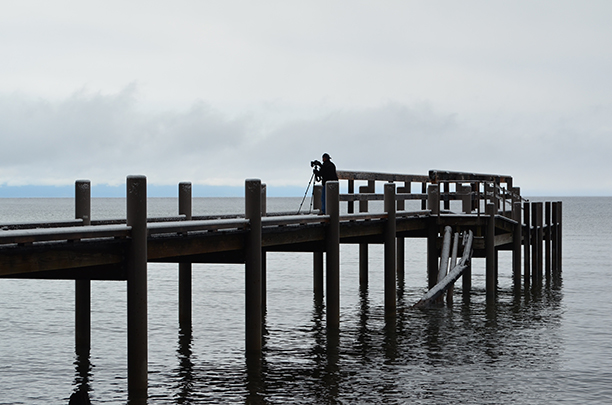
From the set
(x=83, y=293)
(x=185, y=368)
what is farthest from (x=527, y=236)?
(x=83, y=293)

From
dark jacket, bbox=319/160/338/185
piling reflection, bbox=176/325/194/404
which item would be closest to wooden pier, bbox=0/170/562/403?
dark jacket, bbox=319/160/338/185

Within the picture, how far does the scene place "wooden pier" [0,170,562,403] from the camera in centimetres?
1051

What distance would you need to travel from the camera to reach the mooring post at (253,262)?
13.6m

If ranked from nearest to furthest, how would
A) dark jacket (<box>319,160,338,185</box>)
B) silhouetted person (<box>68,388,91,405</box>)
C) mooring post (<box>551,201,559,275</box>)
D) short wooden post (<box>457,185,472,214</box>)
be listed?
1. silhouetted person (<box>68,388,91,405</box>)
2. dark jacket (<box>319,160,338,185</box>)
3. short wooden post (<box>457,185,472,214</box>)
4. mooring post (<box>551,201,559,275</box>)

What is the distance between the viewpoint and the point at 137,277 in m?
11.1

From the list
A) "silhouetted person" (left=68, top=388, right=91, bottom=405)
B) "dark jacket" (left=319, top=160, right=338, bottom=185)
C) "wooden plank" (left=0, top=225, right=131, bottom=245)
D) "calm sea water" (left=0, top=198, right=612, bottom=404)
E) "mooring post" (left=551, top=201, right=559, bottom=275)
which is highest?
"dark jacket" (left=319, top=160, right=338, bottom=185)

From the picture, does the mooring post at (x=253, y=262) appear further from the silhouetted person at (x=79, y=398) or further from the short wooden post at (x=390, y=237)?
the short wooden post at (x=390, y=237)

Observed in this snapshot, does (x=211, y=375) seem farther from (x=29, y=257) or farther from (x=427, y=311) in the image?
(x=427, y=311)

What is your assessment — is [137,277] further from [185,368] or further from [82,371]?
[82,371]

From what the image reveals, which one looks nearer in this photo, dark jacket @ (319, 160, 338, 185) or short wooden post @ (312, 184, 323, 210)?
dark jacket @ (319, 160, 338, 185)

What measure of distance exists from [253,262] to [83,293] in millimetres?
3727

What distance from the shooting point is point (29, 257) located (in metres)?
9.83

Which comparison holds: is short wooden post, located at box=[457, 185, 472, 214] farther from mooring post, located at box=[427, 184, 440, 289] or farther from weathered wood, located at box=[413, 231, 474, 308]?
weathered wood, located at box=[413, 231, 474, 308]

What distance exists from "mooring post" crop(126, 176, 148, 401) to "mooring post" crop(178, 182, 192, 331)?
626 centimetres
